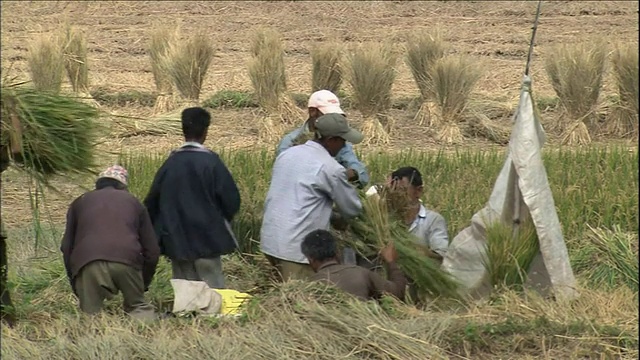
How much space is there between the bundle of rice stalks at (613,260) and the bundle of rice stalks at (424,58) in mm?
5961

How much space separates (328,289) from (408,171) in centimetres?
90

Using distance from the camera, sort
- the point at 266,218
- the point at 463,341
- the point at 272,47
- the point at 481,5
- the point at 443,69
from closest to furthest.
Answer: the point at 463,341 → the point at 266,218 → the point at 443,69 → the point at 272,47 → the point at 481,5

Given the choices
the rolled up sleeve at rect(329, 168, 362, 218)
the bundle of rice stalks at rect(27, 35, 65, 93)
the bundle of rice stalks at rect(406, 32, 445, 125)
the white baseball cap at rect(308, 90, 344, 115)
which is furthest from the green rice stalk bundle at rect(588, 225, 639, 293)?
the bundle of rice stalks at rect(27, 35, 65, 93)

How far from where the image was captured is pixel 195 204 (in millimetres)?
6766

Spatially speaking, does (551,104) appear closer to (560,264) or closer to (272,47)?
(272,47)

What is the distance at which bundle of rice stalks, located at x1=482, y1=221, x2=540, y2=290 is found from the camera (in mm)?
6629

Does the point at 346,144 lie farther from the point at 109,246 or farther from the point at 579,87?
the point at 579,87

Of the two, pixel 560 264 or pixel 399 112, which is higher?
pixel 560 264

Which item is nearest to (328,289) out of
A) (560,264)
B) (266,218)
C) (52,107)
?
(266,218)

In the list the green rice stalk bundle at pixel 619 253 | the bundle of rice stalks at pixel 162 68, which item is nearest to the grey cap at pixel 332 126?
the green rice stalk bundle at pixel 619 253

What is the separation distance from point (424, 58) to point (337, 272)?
25.3ft

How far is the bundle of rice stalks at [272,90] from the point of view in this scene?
13156 millimetres

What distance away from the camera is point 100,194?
21.3 feet

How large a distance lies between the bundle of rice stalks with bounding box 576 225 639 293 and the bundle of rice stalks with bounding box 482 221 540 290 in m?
0.74
